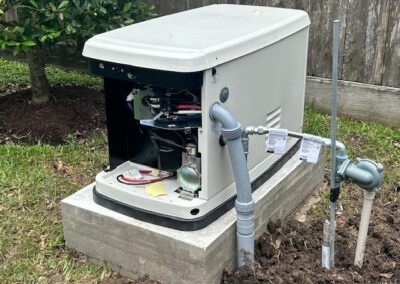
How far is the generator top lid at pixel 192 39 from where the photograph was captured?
7.89 feet

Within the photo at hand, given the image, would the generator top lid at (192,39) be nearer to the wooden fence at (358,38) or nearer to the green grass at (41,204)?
the green grass at (41,204)

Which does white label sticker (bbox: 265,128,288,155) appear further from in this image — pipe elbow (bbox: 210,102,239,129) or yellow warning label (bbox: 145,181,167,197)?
yellow warning label (bbox: 145,181,167,197)

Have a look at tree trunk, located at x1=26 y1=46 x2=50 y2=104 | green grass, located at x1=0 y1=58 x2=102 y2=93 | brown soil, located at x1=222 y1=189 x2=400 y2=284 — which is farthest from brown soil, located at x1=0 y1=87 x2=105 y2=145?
brown soil, located at x1=222 y1=189 x2=400 y2=284

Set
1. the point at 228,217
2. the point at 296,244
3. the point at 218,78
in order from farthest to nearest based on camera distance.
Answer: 1. the point at 296,244
2. the point at 228,217
3. the point at 218,78

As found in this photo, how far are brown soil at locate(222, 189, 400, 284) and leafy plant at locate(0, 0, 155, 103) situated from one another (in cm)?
207

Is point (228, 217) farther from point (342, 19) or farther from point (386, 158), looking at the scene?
point (342, 19)

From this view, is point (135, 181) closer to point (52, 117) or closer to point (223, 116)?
point (223, 116)

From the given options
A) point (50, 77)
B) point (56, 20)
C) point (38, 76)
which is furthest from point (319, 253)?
point (50, 77)

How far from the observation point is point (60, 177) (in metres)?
3.68

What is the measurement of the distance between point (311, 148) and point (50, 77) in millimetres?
3555

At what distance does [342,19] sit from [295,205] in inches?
71.7

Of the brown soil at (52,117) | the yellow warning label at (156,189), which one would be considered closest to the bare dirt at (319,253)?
the yellow warning label at (156,189)

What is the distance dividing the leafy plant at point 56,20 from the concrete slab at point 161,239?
152cm

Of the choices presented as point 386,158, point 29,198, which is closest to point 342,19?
point 386,158
